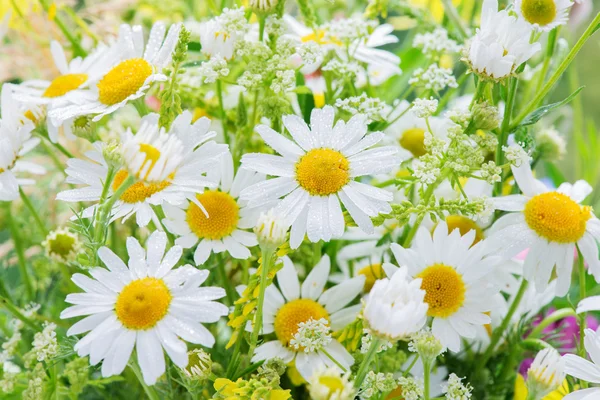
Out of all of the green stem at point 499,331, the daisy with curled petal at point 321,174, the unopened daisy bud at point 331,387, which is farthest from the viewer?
the green stem at point 499,331

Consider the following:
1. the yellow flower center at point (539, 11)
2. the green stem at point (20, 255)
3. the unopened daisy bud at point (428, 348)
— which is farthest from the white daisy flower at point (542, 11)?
the green stem at point (20, 255)

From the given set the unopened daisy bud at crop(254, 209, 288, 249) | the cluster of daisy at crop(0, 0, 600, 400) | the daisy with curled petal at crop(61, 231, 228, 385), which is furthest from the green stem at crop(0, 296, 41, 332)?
the unopened daisy bud at crop(254, 209, 288, 249)

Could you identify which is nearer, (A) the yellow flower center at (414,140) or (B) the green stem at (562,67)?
(B) the green stem at (562,67)

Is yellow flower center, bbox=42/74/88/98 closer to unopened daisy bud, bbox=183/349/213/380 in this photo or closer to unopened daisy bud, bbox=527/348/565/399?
unopened daisy bud, bbox=183/349/213/380

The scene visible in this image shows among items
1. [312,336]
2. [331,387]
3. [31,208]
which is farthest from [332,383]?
[31,208]

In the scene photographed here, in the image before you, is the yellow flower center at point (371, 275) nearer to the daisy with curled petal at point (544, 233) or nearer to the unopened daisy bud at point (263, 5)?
the daisy with curled petal at point (544, 233)

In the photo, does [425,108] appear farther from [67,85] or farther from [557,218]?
[67,85]

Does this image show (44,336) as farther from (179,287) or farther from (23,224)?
(23,224)
